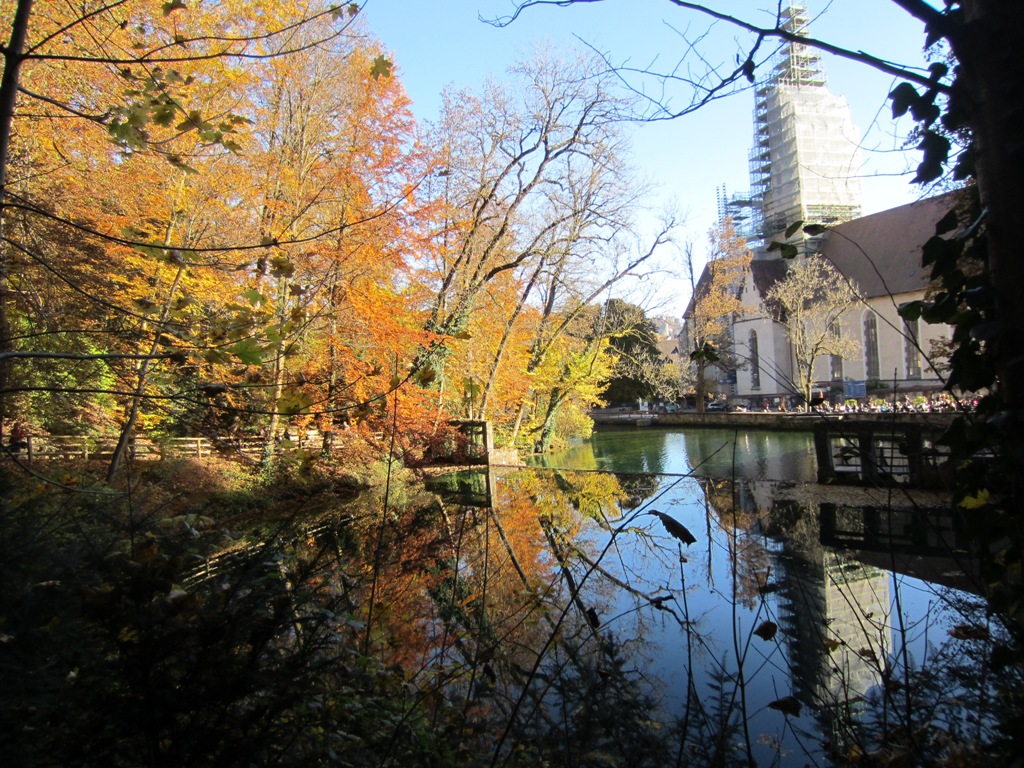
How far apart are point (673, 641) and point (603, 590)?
786mm

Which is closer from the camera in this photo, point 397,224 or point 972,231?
point 972,231

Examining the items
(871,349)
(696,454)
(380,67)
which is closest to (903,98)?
(380,67)

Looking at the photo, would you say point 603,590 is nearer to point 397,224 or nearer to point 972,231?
point 972,231

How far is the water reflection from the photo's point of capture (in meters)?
2.30

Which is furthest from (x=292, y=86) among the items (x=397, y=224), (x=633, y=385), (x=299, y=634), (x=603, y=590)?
(x=633, y=385)

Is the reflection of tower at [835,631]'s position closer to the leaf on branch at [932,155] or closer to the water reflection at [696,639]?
the water reflection at [696,639]

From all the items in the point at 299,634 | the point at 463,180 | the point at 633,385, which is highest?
the point at 463,180

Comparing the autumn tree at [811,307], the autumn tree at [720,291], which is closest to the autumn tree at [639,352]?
the autumn tree at [720,291]

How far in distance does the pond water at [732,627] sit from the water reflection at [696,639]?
0.06 ft

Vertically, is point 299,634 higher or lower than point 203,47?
lower

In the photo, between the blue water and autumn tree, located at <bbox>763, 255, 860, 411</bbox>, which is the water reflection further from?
autumn tree, located at <bbox>763, 255, 860, 411</bbox>

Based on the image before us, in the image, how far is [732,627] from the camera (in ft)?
10.8

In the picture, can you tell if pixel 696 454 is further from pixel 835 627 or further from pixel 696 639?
pixel 696 639

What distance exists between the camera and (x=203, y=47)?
9.05 m
